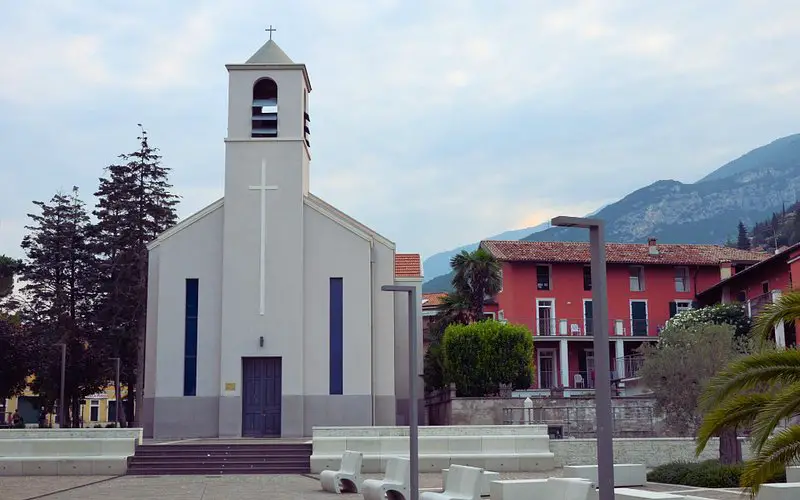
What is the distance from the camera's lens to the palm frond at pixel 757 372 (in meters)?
11.4

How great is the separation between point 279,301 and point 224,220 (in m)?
3.45

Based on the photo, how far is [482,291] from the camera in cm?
4359

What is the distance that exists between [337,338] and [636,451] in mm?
11537

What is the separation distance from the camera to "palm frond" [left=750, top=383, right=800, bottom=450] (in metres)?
10.8

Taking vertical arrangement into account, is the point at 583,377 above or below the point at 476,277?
below

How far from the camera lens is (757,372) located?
1155 centimetres

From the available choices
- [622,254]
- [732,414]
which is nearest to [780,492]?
[732,414]

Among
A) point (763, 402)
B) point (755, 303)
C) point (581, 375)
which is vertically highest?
point (755, 303)

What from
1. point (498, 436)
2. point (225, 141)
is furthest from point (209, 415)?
point (498, 436)

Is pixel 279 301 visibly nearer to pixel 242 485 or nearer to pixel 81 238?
pixel 242 485

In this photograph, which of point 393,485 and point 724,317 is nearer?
point 393,485

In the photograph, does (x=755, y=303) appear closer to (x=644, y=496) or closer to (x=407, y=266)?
(x=407, y=266)

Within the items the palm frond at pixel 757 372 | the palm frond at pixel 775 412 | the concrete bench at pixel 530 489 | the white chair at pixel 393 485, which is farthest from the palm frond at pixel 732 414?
the white chair at pixel 393 485

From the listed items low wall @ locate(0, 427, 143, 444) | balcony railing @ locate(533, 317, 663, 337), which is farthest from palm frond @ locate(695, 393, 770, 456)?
balcony railing @ locate(533, 317, 663, 337)
